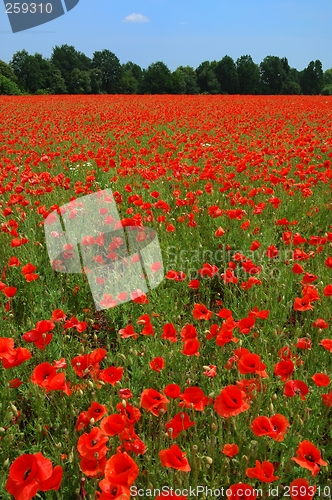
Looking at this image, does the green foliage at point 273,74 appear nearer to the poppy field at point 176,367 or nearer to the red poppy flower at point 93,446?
the poppy field at point 176,367

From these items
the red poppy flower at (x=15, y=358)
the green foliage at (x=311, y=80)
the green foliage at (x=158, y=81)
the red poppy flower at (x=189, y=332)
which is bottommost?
the red poppy flower at (x=189, y=332)

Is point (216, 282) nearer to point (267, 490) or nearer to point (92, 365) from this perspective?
point (92, 365)

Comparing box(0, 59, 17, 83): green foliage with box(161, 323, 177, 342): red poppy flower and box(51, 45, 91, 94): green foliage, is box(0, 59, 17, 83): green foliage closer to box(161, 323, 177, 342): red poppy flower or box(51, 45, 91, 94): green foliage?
box(51, 45, 91, 94): green foliage

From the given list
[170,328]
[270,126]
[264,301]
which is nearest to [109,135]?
[270,126]

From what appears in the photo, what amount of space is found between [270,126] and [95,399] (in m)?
11.1

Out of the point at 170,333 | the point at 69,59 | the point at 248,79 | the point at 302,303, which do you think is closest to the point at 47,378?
the point at 170,333

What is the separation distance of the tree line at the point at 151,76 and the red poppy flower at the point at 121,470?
167 ft

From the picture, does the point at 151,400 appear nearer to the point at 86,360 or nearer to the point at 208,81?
the point at 86,360

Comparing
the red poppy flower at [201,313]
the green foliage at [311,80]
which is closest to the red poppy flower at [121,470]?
the red poppy flower at [201,313]

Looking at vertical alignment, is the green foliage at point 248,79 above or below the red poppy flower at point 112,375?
above

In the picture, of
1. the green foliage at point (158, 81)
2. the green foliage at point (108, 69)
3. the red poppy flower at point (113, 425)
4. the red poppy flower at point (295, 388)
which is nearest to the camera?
the red poppy flower at point (113, 425)

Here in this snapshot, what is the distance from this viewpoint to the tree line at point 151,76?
168ft

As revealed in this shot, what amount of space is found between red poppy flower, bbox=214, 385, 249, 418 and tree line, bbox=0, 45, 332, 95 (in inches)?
2001

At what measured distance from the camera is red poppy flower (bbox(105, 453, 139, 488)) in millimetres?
1217
